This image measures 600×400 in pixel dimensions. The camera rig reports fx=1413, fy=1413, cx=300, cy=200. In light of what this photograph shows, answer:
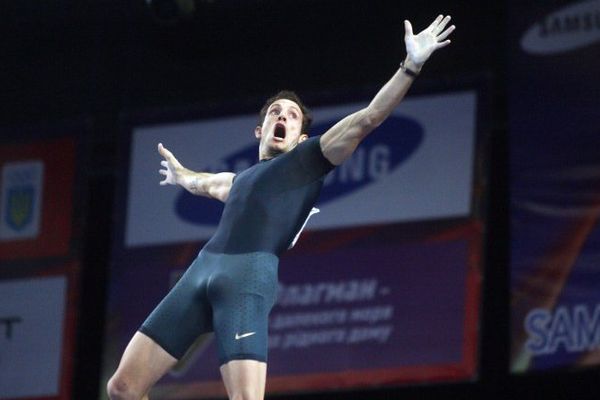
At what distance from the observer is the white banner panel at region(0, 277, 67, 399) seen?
33.6 feet

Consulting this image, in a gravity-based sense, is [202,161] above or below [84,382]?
above

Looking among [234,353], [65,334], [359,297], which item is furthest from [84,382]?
[234,353]

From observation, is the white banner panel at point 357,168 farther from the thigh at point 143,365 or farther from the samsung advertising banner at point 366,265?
the thigh at point 143,365

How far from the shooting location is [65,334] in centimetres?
1026

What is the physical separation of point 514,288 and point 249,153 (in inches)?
87.3

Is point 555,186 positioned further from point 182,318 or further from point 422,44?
point 182,318

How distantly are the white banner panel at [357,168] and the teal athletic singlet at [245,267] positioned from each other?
3930mm

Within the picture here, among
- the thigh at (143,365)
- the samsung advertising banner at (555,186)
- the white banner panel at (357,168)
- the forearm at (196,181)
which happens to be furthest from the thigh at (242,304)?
the white banner panel at (357,168)

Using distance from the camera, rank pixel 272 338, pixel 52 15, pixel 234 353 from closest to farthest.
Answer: pixel 234 353
pixel 272 338
pixel 52 15

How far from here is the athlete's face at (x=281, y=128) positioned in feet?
19.1

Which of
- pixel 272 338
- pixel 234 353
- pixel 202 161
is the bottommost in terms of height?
pixel 234 353

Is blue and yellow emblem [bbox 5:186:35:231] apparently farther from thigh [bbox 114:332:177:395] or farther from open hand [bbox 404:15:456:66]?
open hand [bbox 404:15:456:66]

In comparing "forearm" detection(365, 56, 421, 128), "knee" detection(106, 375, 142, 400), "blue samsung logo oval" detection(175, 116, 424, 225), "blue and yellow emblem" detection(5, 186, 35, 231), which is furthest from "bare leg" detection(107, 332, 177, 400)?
"blue and yellow emblem" detection(5, 186, 35, 231)

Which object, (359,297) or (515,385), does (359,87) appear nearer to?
(359,297)
